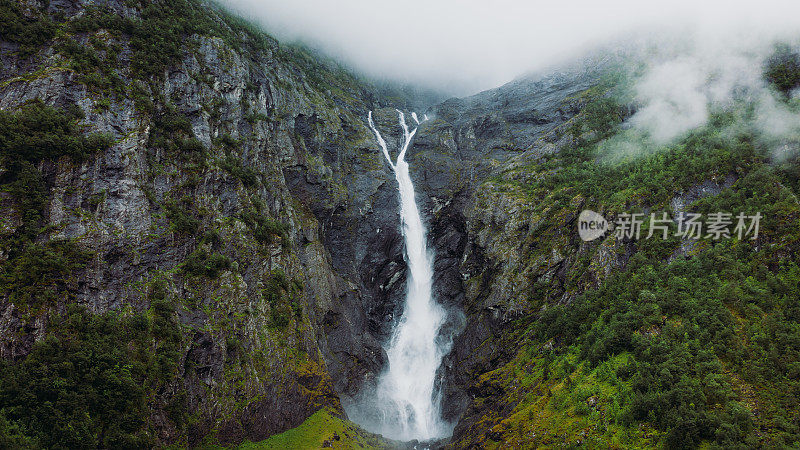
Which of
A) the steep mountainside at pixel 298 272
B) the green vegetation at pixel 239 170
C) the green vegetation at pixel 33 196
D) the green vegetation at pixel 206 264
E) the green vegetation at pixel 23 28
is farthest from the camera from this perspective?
the green vegetation at pixel 239 170

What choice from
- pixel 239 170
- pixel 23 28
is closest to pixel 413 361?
pixel 239 170

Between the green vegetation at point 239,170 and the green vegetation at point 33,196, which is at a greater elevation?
the green vegetation at point 239,170

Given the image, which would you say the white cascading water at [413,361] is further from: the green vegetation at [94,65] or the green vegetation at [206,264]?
the green vegetation at [94,65]

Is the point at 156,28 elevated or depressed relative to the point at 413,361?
elevated

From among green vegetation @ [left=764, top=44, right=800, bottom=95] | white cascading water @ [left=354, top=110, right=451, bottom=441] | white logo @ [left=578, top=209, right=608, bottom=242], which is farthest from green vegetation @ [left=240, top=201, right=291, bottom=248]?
green vegetation @ [left=764, top=44, right=800, bottom=95]

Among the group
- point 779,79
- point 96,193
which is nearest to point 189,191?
point 96,193

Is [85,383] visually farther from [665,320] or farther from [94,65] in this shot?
[665,320]

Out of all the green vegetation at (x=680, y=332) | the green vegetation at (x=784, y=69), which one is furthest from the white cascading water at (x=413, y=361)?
the green vegetation at (x=784, y=69)
